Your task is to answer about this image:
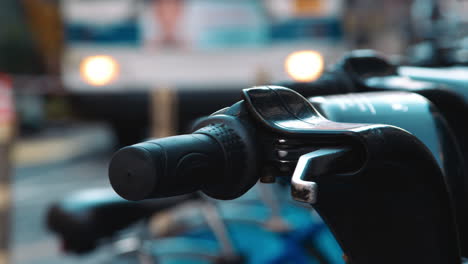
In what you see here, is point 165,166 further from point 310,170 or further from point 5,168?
point 5,168

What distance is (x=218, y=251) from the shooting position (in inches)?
101

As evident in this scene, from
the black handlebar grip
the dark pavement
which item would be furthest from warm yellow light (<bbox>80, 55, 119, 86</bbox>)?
the black handlebar grip

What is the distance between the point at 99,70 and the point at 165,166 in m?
7.41

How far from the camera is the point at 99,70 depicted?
795 centimetres

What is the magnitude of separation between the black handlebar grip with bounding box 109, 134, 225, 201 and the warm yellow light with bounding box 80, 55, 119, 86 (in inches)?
281

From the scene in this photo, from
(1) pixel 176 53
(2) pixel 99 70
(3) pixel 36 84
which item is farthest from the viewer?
(3) pixel 36 84

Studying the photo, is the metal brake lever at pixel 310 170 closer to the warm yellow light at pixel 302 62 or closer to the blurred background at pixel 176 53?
the blurred background at pixel 176 53

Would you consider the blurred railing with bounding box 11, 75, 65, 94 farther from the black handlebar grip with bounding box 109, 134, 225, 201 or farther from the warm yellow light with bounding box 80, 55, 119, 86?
the black handlebar grip with bounding box 109, 134, 225, 201

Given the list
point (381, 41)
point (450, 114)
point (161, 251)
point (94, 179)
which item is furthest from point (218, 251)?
point (381, 41)

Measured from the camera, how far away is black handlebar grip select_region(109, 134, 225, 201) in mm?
703

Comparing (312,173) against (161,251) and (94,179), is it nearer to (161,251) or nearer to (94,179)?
(161,251)

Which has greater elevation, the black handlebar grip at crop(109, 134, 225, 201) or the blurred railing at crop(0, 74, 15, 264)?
the black handlebar grip at crop(109, 134, 225, 201)

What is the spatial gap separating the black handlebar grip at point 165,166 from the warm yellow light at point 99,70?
7.13 m

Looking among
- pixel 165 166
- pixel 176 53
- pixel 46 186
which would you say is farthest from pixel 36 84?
pixel 165 166
